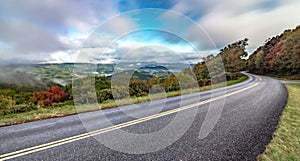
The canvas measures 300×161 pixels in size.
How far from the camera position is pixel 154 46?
31.3 ft

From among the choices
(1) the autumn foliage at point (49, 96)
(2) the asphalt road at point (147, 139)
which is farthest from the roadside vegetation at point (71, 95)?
(2) the asphalt road at point (147, 139)

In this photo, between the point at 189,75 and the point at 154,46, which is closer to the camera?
the point at 154,46

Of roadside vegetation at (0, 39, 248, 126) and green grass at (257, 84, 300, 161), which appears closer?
green grass at (257, 84, 300, 161)

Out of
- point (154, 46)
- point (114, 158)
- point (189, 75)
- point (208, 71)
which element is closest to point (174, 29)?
point (154, 46)

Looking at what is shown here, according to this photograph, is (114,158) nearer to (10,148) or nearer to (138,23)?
(10,148)

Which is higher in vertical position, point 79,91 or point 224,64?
point 224,64

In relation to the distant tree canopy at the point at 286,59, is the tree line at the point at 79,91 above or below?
below

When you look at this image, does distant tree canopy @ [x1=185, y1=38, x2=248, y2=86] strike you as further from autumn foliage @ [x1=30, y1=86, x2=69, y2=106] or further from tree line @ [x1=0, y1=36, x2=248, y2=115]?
autumn foliage @ [x1=30, y1=86, x2=69, y2=106]

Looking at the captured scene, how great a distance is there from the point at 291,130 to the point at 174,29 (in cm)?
604

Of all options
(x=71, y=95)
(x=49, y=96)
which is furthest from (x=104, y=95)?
(x=49, y=96)

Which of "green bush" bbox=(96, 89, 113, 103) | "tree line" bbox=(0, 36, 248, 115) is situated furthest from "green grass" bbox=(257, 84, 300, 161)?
"green bush" bbox=(96, 89, 113, 103)

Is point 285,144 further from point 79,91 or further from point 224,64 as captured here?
point 224,64

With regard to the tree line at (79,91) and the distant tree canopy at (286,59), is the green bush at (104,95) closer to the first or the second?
the tree line at (79,91)

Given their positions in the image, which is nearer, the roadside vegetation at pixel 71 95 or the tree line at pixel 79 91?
the roadside vegetation at pixel 71 95
